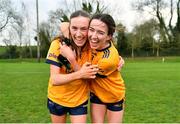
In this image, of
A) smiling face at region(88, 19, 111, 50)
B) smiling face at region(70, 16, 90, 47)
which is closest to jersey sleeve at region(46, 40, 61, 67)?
smiling face at region(70, 16, 90, 47)

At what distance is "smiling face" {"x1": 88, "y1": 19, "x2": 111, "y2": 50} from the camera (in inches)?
152

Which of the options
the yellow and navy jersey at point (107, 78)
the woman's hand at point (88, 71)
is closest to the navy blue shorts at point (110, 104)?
the yellow and navy jersey at point (107, 78)

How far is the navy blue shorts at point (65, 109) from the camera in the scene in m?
4.04

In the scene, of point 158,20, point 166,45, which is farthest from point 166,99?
point 158,20

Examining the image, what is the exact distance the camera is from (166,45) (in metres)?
62.8

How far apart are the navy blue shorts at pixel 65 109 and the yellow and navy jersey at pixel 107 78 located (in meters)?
0.20

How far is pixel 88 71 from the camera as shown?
3777 mm

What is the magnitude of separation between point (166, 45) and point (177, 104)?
53.9 m

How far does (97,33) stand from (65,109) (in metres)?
0.87

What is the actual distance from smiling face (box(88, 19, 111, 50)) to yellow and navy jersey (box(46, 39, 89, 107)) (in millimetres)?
157

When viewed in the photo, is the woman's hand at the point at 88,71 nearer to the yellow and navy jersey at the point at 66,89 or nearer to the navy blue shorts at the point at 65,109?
the yellow and navy jersey at the point at 66,89

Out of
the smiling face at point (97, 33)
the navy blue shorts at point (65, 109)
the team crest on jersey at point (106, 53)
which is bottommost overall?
the navy blue shorts at point (65, 109)

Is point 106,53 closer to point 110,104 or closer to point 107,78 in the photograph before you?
point 107,78

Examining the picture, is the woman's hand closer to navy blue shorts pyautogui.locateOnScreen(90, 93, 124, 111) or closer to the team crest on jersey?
the team crest on jersey
